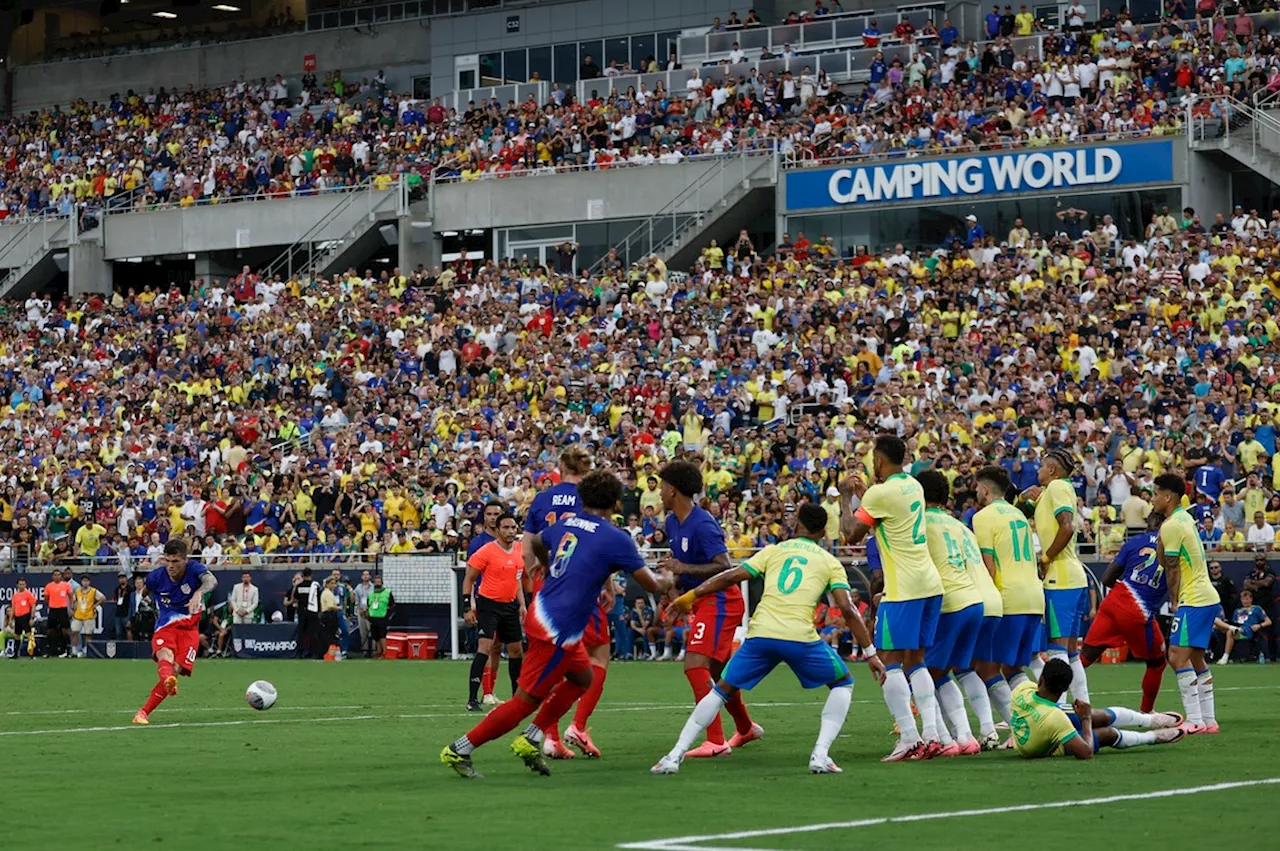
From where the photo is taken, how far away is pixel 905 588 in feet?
45.2

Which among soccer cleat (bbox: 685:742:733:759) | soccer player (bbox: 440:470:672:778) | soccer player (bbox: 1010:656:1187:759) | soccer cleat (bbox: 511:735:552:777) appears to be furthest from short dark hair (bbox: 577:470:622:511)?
soccer player (bbox: 1010:656:1187:759)

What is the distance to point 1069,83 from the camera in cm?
4447

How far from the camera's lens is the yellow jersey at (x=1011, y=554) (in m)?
14.6

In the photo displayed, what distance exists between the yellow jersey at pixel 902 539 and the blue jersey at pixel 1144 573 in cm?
305

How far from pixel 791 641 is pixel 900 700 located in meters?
1.06

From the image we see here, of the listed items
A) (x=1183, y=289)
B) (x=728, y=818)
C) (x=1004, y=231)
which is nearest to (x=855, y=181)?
(x=1004, y=231)

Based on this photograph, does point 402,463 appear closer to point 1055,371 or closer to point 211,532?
point 211,532

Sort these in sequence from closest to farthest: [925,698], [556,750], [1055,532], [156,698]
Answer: [925,698] < [556,750] < [1055,532] < [156,698]

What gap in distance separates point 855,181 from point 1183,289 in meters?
11.5

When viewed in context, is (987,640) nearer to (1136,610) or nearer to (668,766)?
(1136,610)

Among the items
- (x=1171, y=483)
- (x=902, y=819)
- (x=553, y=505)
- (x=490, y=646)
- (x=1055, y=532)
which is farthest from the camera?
(x=490, y=646)

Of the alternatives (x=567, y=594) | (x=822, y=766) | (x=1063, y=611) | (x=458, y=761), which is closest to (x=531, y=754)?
(x=458, y=761)

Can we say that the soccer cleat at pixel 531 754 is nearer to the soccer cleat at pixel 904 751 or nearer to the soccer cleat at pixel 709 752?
the soccer cleat at pixel 709 752

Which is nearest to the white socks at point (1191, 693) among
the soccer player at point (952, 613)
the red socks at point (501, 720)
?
the soccer player at point (952, 613)
